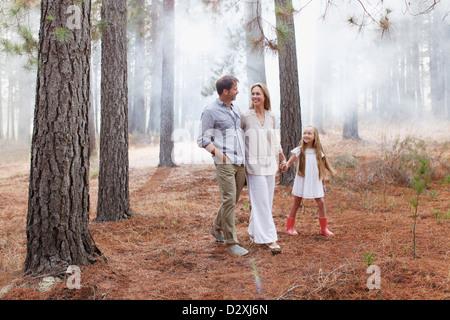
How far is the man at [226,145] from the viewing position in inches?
148

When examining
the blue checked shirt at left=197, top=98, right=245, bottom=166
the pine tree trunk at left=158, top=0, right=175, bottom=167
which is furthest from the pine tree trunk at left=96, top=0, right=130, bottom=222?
the pine tree trunk at left=158, top=0, right=175, bottom=167

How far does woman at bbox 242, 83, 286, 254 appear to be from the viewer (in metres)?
3.87

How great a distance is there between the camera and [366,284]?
2.73 m

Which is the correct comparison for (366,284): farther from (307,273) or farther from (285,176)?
(285,176)

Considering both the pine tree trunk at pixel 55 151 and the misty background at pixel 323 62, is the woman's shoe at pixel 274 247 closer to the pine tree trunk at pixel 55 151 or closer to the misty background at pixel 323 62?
the pine tree trunk at pixel 55 151

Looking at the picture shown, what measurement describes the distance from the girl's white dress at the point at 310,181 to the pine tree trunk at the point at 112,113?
8.40 ft

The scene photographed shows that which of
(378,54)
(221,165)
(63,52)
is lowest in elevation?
(221,165)

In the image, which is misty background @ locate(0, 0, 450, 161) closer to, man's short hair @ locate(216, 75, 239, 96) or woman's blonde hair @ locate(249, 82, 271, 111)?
woman's blonde hair @ locate(249, 82, 271, 111)

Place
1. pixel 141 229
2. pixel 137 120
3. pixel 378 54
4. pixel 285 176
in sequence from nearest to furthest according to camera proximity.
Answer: pixel 141 229 < pixel 285 176 < pixel 137 120 < pixel 378 54

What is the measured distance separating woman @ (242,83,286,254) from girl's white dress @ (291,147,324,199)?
2.14 feet

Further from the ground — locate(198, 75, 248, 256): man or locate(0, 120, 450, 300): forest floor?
locate(198, 75, 248, 256): man
